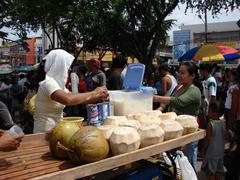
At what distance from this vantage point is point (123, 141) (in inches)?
84.9

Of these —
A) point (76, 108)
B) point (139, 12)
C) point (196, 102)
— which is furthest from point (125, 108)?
point (139, 12)

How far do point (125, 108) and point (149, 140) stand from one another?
671 mm

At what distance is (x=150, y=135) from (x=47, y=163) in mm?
Result: 670

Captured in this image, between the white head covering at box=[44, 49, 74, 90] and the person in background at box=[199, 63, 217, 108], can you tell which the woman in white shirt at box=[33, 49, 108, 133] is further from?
the person in background at box=[199, 63, 217, 108]

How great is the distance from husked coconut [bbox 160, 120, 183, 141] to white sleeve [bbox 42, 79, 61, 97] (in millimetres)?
978

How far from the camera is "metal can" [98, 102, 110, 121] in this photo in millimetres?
2823

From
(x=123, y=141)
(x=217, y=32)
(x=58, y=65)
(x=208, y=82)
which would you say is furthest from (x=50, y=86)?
(x=217, y=32)

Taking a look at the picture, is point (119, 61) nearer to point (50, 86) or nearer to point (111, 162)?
point (50, 86)

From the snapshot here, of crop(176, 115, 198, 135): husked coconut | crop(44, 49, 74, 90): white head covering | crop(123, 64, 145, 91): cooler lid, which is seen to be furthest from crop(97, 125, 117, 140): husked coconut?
crop(44, 49, 74, 90): white head covering

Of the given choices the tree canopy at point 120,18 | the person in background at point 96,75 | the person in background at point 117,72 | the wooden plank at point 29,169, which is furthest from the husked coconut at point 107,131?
the tree canopy at point 120,18

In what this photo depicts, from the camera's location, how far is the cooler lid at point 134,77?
3.11 meters

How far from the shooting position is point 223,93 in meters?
12.2

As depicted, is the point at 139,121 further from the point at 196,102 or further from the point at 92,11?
the point at 92,11

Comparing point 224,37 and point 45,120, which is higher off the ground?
point 224,37
